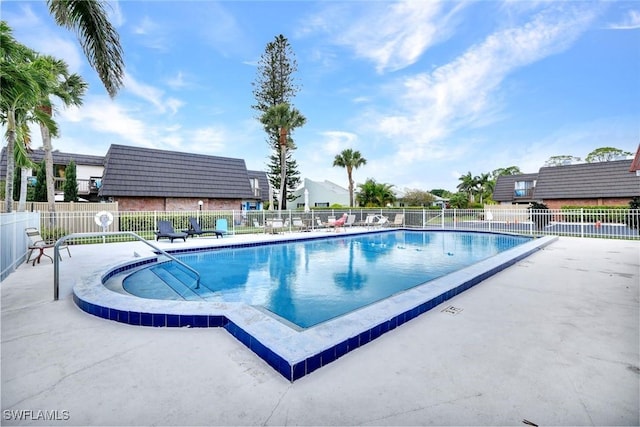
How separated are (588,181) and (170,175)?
36.9 meters

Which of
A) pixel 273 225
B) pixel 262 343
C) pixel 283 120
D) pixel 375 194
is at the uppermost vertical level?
pixel 283 120

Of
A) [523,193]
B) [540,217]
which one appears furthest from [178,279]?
[523,193]

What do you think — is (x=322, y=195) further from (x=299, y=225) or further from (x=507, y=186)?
(x=507, y=186)

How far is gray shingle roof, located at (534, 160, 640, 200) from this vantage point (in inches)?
1039

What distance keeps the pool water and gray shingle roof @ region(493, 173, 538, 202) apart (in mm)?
30531

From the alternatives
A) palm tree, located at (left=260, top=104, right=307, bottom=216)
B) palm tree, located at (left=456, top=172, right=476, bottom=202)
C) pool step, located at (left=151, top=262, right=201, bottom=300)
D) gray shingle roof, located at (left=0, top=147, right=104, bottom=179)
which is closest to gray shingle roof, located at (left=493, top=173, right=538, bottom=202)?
palm tree, located at (left=456, top=172, right=476, bottom=202)

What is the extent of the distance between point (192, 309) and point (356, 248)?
9.32m

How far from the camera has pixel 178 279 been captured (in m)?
7.26

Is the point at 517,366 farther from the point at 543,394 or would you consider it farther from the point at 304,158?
the point at 304,158

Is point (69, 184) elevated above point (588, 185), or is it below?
above

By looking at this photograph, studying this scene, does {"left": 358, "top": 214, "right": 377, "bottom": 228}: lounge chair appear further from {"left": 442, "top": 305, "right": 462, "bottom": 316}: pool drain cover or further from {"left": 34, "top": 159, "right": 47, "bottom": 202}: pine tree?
{"left": 34, "top": 159, "right": 47, "bottom": 202}: pine tree

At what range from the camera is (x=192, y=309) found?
3.87 meters

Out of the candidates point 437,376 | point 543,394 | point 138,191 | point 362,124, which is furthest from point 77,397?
point 362,124

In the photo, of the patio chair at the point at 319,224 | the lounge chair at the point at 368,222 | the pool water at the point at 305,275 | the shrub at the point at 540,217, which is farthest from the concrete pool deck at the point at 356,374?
the lounge chair at the point at 368,222
